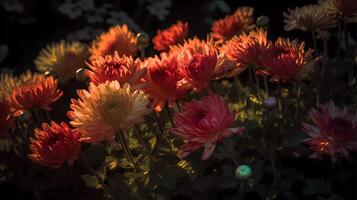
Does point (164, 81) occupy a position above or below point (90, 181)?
above

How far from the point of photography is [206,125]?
1315mm

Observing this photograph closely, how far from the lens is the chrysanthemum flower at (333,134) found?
1.37m

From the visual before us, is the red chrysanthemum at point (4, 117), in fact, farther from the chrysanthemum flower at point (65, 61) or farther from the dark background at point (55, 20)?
the dark background at point (55, 20)

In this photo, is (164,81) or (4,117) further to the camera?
(4,117)

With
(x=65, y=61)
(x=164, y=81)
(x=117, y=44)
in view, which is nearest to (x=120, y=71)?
(x=164, y=81)

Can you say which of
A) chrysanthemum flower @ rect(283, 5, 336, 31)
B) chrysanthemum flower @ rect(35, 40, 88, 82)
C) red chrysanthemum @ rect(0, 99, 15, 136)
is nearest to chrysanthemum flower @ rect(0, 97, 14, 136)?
red chrysanthemum @ rect(0, 99, 15, 136)

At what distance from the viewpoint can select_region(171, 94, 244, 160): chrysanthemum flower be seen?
1.32m

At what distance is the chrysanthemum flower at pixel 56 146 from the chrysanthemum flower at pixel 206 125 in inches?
12.3

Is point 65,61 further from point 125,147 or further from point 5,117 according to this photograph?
point 125,147

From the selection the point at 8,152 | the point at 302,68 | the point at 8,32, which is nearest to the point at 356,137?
the point at 302,68

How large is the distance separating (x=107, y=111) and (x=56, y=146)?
0.63 feet

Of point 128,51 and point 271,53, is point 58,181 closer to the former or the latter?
point 128,51

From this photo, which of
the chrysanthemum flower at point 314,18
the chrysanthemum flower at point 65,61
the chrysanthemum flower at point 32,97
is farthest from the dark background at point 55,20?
the chrysanthemum flower at point 32,97

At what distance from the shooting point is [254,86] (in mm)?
2049
